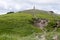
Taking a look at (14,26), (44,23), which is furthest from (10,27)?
(44,23)

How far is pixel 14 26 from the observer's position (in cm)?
9569

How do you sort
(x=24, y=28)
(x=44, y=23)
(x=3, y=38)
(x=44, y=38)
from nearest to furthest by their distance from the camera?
1. (x=44, y=38)
2. (x=44, y=23)
3. (x=3, y=38)
4. (x=24, y=28)

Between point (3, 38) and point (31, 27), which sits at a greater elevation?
point (3, 38)

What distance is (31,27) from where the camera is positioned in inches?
3674

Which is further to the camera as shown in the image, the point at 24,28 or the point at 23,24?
the point at 23,24

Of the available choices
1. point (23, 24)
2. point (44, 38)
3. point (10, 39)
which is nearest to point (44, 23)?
point (44, 38)

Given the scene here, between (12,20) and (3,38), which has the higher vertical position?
(3,38)

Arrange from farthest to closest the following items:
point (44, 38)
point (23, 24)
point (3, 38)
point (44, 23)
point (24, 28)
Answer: point (23, 24) → point (24, 28) → point (3, 38) → point (44, 23) → point (44, 38)

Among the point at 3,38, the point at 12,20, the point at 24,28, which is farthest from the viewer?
the point at 12,20

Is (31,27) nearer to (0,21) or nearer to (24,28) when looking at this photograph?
(24,28)

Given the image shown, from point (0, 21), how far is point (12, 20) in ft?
19.0

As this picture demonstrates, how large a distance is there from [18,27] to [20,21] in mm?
11470

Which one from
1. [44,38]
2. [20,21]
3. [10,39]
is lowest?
[20,21]

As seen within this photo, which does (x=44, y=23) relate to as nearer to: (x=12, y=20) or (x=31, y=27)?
(x=31, y=27)
